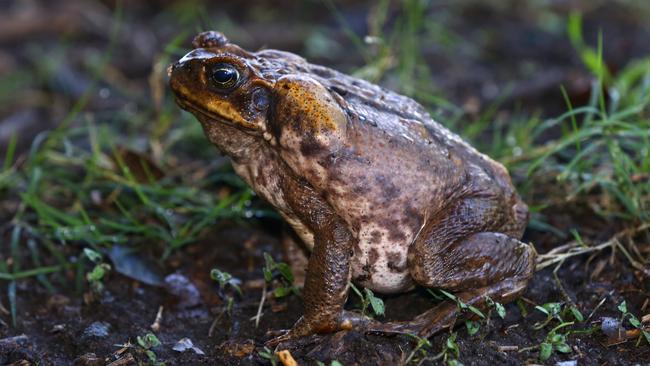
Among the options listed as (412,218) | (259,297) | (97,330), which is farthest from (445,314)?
(97,330)

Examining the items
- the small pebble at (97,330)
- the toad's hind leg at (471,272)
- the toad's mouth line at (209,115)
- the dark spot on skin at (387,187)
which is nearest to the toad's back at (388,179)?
the dark spot on skin at (387,187)

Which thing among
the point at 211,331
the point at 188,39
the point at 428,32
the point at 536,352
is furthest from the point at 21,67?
the point at 536,352

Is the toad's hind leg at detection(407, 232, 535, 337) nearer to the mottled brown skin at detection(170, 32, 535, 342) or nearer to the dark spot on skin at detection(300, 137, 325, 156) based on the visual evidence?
the mottled brown skin at detection(170, 32, 535, 342)

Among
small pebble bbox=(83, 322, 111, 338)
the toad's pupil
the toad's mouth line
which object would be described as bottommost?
small pebble bbox=(83, 322, 111, 338)

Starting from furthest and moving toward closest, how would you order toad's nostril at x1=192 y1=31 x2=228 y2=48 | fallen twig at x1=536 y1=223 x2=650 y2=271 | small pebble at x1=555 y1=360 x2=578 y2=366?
fallen twig at x1=536 y1=223 x2=650 y2=271 < toad's nostril at x1=192 y1=31 x2=228 y2=48 < small pebble at x1=555 y1=360 x2=578 y2=366

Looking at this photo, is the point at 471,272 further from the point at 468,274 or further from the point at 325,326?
the point at 325,326

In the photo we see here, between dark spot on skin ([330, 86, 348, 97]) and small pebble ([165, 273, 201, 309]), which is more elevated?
dark spot on skin ([330, 86, 348, 97])

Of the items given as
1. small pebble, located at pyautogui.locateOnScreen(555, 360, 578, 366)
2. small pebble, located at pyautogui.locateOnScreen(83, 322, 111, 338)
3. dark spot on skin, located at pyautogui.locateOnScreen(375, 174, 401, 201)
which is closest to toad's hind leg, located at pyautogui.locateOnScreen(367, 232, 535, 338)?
dark spot on skin, located at pyautogui.locateOnScreen(375, 174, 401, 201)
